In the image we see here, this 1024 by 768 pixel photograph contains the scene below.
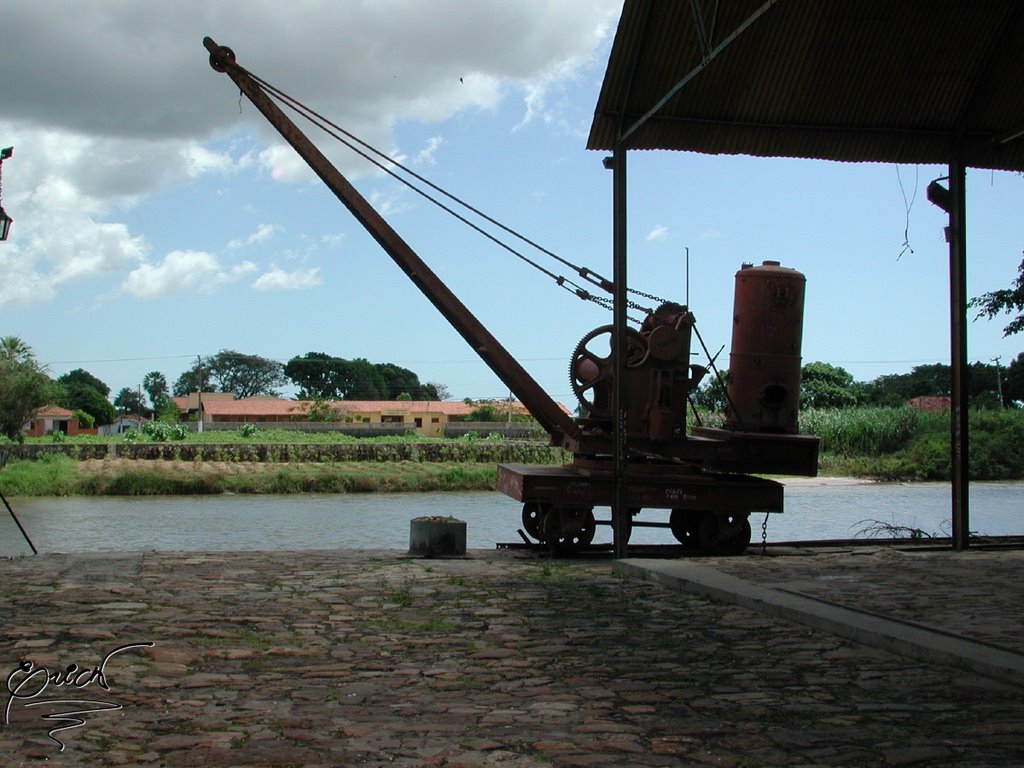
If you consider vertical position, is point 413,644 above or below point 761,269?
below

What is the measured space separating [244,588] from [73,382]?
88203 mm

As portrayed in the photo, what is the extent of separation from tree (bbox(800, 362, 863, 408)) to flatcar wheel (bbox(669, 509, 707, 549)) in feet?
157

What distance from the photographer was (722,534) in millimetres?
12055

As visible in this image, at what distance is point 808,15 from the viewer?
9641mm

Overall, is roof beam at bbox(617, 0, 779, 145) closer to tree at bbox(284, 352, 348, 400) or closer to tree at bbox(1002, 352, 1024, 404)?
tree at bbox(1002, 352, 1024, 404)

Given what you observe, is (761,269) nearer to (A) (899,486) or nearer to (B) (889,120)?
(B) (889,120)

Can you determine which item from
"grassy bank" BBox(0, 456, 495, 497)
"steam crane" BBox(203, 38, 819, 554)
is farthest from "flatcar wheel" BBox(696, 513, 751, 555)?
"grassy bank" BBox(0, 456, 495, 497)

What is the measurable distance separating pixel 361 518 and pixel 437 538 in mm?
15111

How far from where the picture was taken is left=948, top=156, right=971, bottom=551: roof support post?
1066cm

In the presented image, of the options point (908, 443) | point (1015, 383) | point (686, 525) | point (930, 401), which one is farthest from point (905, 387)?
point (686, 525)

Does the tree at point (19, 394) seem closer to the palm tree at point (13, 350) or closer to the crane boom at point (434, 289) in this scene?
the palm tree at point (13, 350)

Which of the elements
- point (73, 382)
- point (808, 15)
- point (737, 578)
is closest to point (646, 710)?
Answer: point (737, 578)

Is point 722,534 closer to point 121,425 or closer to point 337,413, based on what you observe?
point 337,413
